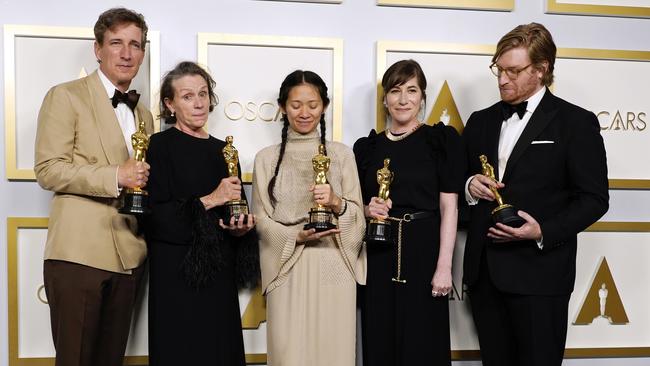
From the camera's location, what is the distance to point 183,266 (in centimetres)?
260

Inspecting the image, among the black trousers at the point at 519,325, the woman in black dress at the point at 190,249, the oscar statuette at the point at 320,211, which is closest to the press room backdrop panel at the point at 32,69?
the woman in black dress at the point at 190,249

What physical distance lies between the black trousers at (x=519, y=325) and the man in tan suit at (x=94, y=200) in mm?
1481

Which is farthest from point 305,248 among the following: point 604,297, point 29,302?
point 604,297

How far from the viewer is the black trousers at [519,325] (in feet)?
8.57

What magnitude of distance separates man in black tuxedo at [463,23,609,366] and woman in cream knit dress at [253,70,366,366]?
0.55m

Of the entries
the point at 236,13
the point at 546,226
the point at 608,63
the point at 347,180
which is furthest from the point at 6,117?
the point at 608,63

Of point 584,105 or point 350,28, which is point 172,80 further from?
point 584,105

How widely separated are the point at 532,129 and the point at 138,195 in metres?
1.59

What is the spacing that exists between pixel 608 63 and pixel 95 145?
262 centimetres

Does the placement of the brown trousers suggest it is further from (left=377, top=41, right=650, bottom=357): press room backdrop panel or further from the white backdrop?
(left=377, top=41, right=650, bottom=357): press room backdrop panel

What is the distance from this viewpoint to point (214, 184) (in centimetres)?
271

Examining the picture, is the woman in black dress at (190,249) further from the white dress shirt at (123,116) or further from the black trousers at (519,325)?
the black trousers at (519,325)

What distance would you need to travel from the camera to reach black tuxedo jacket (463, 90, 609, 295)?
2.58m

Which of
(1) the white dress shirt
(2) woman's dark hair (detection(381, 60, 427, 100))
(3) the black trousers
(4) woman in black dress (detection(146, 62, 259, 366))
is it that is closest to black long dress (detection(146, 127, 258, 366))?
(4) woman in black dress (detection(146, 62, 259, 366))
